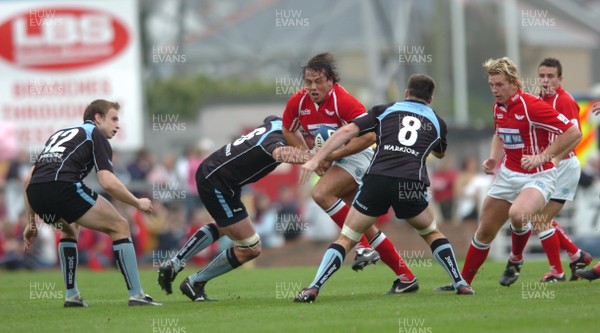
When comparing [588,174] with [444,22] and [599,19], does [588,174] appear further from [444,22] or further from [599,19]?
[599,19]

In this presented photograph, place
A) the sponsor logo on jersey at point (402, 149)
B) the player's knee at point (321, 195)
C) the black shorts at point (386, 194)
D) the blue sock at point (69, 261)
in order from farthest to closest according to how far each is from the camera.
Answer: the player's knee at point (321, 195) < the blue sock at point (69, 261) < the sponsor logo on jersey at point (402, 149) < the black shorts at point (386, 194)

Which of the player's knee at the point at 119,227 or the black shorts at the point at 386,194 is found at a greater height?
the black shorts at the point at 386,194

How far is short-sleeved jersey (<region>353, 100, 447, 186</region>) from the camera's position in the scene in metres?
11.7

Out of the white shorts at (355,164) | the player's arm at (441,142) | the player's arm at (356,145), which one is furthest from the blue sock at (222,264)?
the player's arm at (441,142)

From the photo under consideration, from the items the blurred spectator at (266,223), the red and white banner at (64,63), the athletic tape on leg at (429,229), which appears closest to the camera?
the athletic tape on leg at (429,229)

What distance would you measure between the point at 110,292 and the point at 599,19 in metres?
29.2

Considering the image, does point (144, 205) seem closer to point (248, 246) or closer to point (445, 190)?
point (248, 246)

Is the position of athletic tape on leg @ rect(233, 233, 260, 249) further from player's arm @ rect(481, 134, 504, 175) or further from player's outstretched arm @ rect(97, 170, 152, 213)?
player's arm @ rect(481, 134, 504, 175)

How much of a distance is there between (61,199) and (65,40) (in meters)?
17.7

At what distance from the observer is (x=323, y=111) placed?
1285cm

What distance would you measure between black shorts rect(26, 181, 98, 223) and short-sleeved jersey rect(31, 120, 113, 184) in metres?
0.07

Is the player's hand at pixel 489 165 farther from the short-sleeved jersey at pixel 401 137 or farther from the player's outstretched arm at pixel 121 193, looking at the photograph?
the player's outstretched arm at pixel 121 193

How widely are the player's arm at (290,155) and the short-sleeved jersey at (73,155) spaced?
5.86ft

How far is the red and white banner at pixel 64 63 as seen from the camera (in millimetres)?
28516
